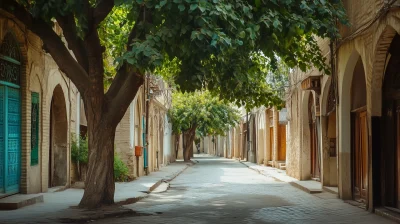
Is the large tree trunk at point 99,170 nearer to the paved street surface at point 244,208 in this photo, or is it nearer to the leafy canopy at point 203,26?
the paved street surface at point 244,208

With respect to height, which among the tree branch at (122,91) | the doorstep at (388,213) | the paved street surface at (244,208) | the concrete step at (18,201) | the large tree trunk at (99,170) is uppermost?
the tree branch at (122,91)

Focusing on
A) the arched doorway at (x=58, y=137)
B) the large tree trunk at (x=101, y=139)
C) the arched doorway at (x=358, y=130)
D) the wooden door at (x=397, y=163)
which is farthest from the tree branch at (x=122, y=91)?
the arched doorway at (x=358, y=130)

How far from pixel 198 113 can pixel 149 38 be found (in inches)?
1336

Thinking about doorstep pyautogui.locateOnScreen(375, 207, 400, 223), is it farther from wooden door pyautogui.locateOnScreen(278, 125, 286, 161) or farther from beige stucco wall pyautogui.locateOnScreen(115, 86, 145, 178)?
wooden door pyautogui.locateOnScreen(278, 125, 286, 161)

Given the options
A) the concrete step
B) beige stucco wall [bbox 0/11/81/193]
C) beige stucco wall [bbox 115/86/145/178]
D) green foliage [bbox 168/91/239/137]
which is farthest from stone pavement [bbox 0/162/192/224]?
green foliage [bbox 168/91/239/137]

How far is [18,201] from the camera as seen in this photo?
11961 mm

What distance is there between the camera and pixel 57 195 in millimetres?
14945

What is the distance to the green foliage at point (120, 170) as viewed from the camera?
2047cm

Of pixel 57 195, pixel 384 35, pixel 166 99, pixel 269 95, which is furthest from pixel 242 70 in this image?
pixel 166 99

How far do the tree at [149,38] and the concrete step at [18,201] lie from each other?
1.28m

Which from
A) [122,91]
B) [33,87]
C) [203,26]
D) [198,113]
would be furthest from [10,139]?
[198,113]

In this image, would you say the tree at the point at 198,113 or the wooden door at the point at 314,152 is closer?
the wooden door at the point at 314,152

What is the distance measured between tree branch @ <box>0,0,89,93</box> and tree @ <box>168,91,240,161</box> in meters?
30.6

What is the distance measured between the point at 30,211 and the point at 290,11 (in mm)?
6266
